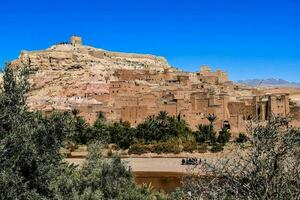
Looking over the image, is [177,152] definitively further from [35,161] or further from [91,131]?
[35,161]

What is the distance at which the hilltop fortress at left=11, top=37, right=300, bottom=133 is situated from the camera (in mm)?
46156

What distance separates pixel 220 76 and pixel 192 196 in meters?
62.8

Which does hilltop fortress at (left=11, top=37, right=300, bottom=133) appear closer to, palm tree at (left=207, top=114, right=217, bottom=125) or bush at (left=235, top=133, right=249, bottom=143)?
palm tree at (left=207, top=114, right=217, bottom=125)

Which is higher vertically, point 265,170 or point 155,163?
point 265,170

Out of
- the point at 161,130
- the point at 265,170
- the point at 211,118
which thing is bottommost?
the point at 265,170

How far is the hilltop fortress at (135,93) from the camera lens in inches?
1817

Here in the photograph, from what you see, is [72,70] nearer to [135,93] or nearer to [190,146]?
[135,93]

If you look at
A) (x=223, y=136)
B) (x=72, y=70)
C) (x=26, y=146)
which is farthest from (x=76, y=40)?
(x=26, y=146)

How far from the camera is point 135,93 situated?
171 ft

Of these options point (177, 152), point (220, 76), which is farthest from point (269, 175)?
point (220, 76)

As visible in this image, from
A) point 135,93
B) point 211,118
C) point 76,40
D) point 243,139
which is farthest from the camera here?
point 76,40

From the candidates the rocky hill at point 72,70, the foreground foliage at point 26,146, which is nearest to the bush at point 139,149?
the rocky hill at point 72,70

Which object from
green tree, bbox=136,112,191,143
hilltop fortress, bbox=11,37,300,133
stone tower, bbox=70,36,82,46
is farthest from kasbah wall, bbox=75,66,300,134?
stone tower, bbox=70,36,82,46

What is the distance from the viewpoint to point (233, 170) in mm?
7305
